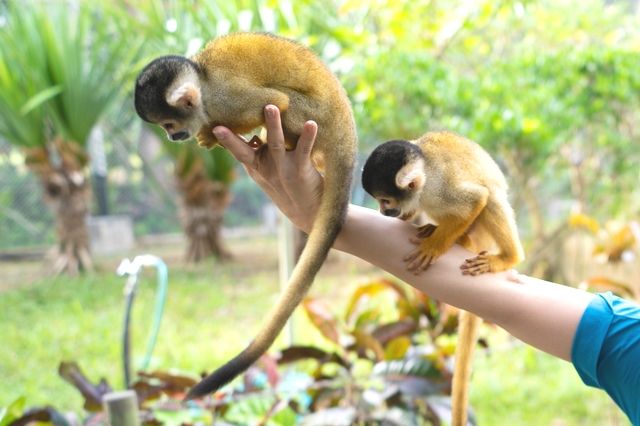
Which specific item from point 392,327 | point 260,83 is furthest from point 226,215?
point 260,83

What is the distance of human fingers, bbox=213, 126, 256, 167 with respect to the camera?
917 mm

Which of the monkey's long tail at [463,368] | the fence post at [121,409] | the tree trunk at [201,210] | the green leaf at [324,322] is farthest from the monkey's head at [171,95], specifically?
the tree trunk at [201,210]

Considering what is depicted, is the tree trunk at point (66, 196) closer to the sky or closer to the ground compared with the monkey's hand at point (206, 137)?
closer to the ground

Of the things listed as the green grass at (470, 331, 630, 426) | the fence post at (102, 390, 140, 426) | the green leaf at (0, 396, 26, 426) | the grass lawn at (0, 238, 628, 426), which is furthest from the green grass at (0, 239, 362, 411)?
the fence post at (102, 390, 140, 426)

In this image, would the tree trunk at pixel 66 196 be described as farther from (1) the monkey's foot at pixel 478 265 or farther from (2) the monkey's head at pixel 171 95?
(1) the monkey's foot at pixel 478 265

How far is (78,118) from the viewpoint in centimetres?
375

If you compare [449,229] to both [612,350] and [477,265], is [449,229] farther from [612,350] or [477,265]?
[612,350]

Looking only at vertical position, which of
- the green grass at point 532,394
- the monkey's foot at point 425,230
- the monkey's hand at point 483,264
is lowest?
the green grass at point 532,394

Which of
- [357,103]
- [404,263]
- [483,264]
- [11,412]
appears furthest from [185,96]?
[357,103]

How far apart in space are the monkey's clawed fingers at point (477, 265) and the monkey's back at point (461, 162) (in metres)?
0.15

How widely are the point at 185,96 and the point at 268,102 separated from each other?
0.14 meters

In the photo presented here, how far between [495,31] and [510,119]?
163cm

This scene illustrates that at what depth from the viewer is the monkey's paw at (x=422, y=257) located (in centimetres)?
100

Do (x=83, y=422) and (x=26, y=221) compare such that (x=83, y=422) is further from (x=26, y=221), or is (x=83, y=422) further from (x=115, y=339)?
(x=26, y=221)
